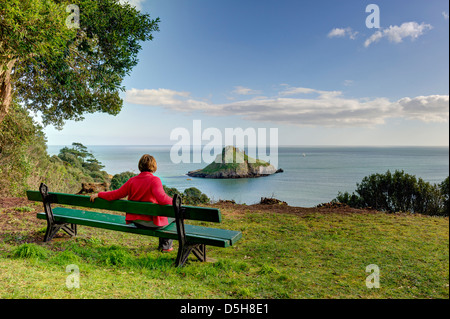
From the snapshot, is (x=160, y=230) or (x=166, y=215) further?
(x=160, y=230)

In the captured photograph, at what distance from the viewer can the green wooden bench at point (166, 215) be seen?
383cm

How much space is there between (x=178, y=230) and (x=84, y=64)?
28.0ft

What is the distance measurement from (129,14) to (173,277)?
8.71 meters

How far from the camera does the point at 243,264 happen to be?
4297 mm

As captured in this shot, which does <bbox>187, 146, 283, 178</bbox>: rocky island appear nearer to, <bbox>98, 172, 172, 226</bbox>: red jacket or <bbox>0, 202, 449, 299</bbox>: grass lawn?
<bbox>0, 202, 449, 299</bbox>: grass lawn

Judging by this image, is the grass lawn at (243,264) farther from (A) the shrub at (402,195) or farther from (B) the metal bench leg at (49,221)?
(A) the shrub at (402,195)

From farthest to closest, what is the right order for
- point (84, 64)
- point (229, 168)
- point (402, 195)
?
point (229, 168)
point (402, 195)
point (84, 64)

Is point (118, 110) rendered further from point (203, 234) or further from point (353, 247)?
point (353, 247)

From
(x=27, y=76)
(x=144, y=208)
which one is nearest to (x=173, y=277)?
(x=144, y=208)

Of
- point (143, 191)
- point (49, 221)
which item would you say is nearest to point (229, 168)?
point (49, 221)

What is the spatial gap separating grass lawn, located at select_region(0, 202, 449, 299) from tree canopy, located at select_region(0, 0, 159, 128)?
412cm

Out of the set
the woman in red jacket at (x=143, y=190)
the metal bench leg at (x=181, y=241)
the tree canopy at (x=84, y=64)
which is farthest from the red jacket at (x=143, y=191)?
the tree canopy at (x=84, y=64)

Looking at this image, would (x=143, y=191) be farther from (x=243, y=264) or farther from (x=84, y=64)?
(x=84, y=64)

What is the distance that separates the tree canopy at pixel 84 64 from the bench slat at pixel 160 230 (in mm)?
4096
